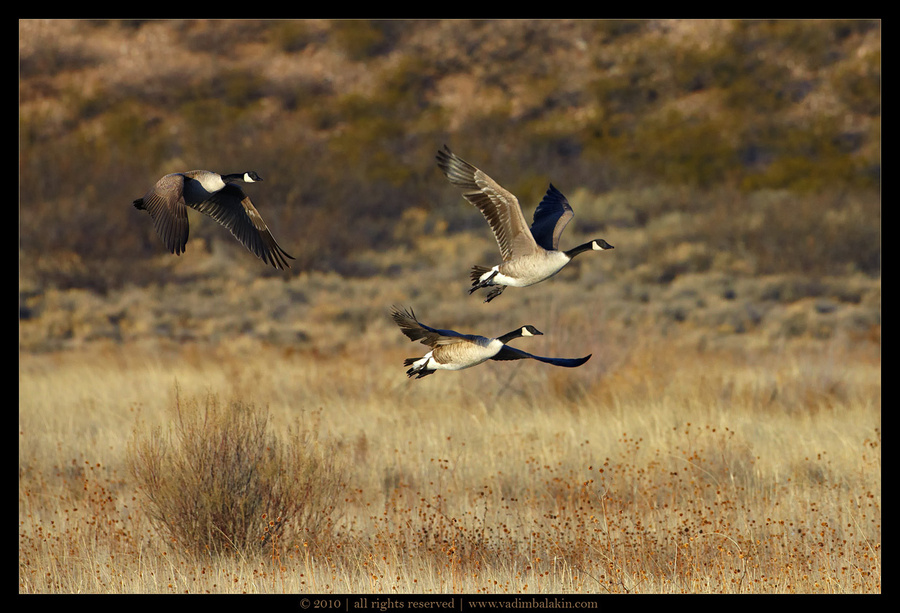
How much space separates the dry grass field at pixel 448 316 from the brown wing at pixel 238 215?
46.5 inches

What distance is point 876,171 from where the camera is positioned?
32.6 meters

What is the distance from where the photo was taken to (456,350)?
4.51 meters

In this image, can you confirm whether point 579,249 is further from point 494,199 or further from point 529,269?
point 529,269

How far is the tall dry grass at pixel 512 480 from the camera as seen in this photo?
6859mm

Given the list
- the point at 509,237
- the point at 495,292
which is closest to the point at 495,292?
the point at 495,292

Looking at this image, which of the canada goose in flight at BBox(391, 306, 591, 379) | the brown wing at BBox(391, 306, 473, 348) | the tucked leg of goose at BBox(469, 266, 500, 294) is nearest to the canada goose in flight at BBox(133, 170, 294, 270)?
the brown wing at BBox(391, 306, 473, 348)

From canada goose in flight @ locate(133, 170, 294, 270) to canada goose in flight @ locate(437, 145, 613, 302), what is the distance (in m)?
1.14

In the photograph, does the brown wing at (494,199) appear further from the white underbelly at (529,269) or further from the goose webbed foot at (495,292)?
the goose webbed foot at (495,292)

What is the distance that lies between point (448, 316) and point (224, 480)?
45.5 ft

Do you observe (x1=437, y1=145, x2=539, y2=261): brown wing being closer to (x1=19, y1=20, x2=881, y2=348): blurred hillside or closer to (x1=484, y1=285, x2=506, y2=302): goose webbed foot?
(x1=484, y1=285, x2=506, y2=302): goose webbed foot

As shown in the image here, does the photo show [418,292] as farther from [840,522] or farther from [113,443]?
[840,522]

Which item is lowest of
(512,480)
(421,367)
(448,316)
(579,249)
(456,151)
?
(421,367)

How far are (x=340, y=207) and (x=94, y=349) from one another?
11.5 m

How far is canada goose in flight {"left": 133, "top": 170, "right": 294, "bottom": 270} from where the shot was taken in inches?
223
